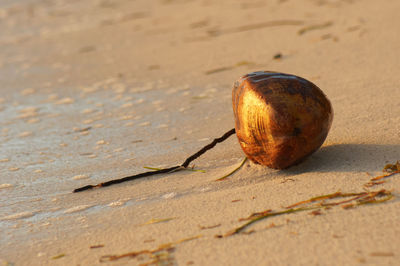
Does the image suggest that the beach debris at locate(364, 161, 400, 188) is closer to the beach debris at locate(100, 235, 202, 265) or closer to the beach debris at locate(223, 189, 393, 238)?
the beach debris at locate(223, 189, 393, 238)

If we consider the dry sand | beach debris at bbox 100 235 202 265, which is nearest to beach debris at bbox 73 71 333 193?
the dry sand

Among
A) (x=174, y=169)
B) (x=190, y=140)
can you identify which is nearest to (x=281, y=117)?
(x=174, y=169)

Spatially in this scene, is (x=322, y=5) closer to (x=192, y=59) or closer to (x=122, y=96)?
(x=192, y=59)

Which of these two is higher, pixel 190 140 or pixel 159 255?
pixel 190 140

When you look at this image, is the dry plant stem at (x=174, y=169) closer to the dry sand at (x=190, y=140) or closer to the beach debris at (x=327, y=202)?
the dry sand at (x=190, y=140)

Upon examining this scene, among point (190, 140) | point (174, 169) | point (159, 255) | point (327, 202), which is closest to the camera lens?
point (159, 255)

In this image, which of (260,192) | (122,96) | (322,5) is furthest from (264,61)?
(260,192)

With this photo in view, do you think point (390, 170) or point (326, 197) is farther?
point (390, 170)

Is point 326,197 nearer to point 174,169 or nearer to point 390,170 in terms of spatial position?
point 390,170
